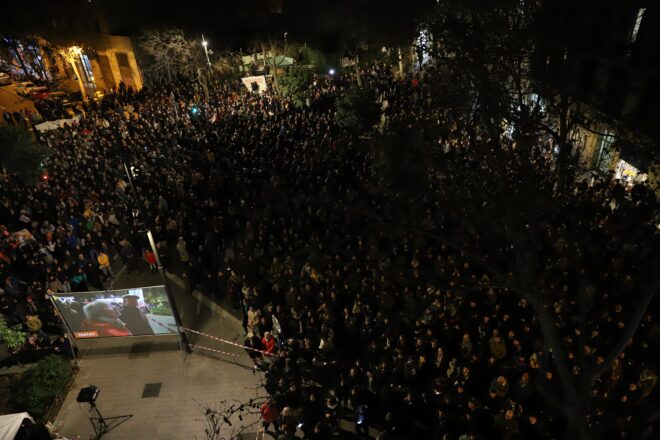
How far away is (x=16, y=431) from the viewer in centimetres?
902

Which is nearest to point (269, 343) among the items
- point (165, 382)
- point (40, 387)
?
point (165, 382)

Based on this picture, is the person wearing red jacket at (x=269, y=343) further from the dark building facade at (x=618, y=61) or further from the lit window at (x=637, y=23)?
the lit window at (x=637, y=23)

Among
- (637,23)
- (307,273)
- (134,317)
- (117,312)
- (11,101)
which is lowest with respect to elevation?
(11,101)

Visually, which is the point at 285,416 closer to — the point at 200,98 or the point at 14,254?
the point at 14,254

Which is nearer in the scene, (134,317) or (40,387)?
(40,387)

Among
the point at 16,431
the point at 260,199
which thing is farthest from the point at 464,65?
the point at 16,431

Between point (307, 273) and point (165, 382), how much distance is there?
4626mm

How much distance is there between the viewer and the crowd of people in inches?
352

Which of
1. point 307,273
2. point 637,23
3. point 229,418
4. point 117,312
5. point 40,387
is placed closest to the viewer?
point 229,418

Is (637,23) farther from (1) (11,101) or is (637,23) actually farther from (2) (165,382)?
(1) (11,101)

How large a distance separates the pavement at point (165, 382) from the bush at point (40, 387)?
41 cm

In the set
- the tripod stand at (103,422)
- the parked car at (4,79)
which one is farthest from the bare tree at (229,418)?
the parked car at (4,79)

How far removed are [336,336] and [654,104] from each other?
469 inches

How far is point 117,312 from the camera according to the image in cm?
1185
